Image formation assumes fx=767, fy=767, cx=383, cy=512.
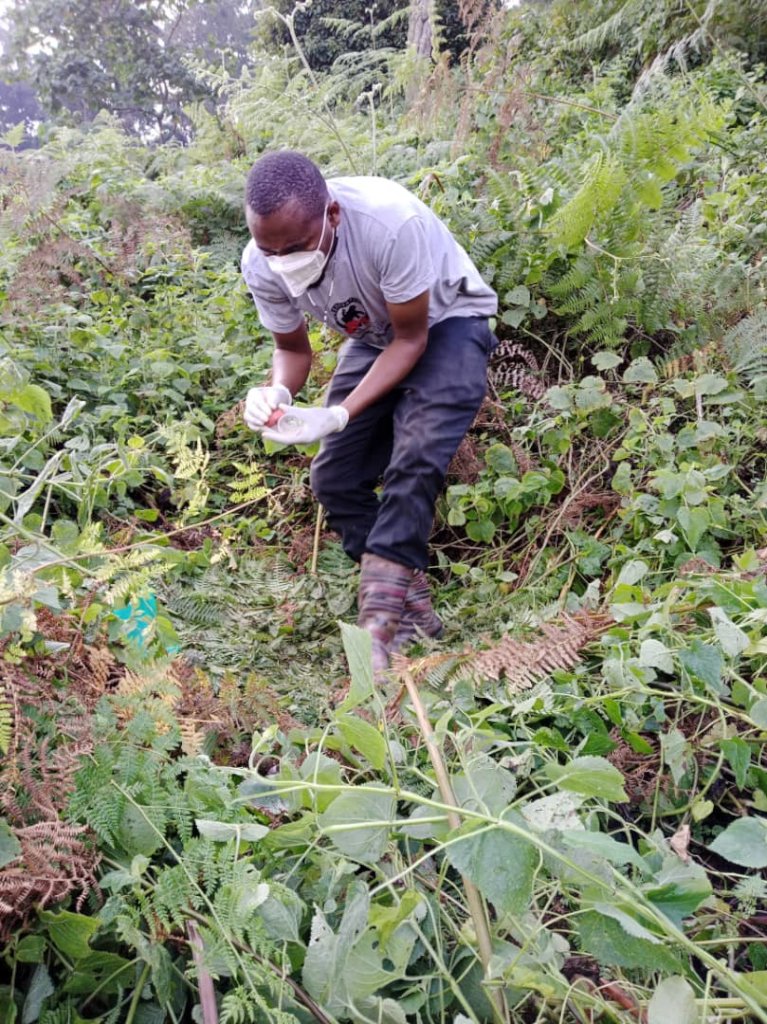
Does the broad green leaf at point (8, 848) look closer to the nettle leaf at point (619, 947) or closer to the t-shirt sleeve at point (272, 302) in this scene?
the nettle leaf at point (619, 947)

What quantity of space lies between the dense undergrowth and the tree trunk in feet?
9.11

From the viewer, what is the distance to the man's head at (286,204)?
7.20 feet

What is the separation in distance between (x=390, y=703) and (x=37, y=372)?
223cm

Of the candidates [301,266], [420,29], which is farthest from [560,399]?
[420,29]

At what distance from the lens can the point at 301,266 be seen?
7.86 feet

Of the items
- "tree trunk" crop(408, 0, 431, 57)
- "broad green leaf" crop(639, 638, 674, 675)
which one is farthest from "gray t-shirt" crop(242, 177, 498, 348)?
"tree trunk" crop(408, 0, 431, 57)

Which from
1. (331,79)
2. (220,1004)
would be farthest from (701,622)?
(331,79)

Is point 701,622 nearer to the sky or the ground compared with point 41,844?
nearer to the ground

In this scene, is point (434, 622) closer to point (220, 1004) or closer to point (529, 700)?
point (529, 700)

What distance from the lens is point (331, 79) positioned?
21.7 ft

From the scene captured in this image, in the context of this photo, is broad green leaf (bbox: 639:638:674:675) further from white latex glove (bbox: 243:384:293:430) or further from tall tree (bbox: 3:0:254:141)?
tall tree (bbox: 3:0:254:141)

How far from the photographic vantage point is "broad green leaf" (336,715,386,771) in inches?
Result: 39.5

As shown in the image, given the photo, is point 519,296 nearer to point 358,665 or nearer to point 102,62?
point 358,665

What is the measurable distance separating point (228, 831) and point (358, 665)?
0.96 feet
